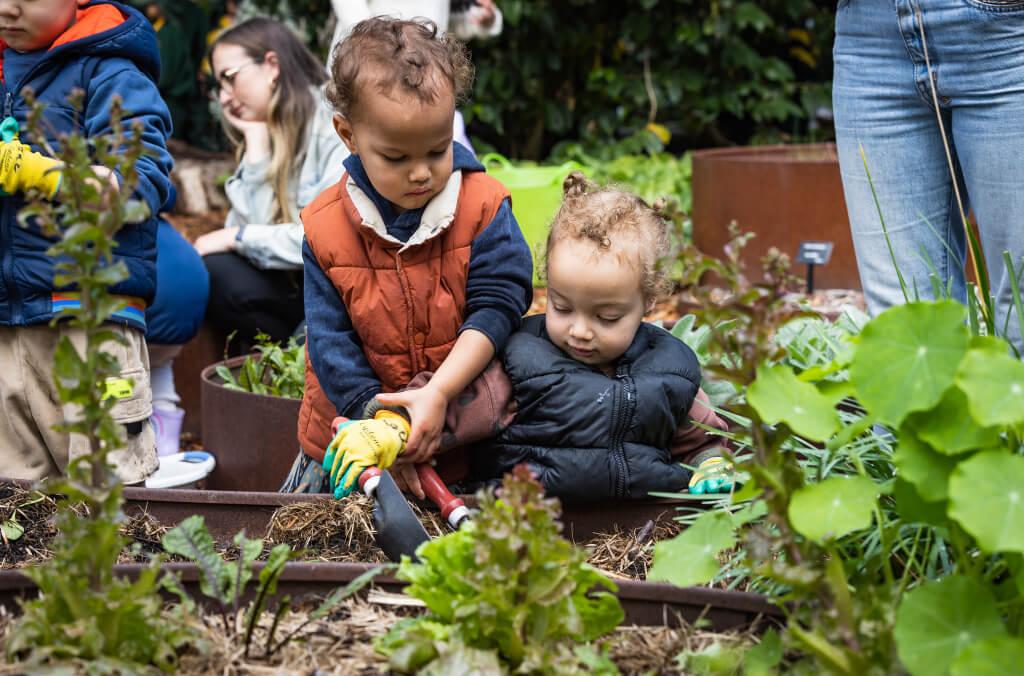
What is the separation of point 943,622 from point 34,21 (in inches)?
82.2

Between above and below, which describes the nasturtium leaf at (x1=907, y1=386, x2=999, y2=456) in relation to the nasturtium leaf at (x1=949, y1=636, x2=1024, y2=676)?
above

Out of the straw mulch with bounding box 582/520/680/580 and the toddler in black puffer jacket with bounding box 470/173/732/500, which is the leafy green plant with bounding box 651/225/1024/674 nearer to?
the straw mulch with bounding box 582/520/680/580

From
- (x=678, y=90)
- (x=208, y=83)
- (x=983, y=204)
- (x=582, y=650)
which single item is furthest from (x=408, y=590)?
(x=208, y=83)

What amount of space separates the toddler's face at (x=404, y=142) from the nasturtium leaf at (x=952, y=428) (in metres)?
1.03

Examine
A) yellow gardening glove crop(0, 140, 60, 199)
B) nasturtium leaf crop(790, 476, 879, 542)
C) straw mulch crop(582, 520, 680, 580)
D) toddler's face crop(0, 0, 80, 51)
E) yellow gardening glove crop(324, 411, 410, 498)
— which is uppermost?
toddler's face crop(0, 0, 80, 51)

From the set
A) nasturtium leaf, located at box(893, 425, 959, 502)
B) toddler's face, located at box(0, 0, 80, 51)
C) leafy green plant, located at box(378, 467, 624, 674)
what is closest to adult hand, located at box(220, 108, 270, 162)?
toddler's face, located at box(0, 0, 80, 51)

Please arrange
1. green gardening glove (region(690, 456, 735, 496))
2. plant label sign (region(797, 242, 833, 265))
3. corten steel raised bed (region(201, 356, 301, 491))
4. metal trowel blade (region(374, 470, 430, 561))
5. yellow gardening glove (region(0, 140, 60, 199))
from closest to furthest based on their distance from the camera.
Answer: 1. metal trowel blade (region(374, 470, 430, 561))
2. green gardening glove (region(690, 456, 735, 496))
3. yellow gardening glove (region(0, 140, 60, 199))
4. corten steel raised bed (region(201, 356, 301, 491))
5. plant label sign (region(797, 242, 833, 265))

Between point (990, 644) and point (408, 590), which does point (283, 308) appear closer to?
point (408, 590)

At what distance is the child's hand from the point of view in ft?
6.50

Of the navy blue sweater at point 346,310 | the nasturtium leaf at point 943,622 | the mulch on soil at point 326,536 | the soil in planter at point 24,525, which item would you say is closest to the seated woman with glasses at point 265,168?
the navy blue sweater at point 346,310

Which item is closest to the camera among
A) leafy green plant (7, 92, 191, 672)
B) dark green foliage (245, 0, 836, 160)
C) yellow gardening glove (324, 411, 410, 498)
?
leafy green plant (7, 92, 191, 672)

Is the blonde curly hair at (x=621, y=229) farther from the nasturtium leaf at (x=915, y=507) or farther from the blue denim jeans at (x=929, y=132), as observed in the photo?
the nasturtium leaf at (x=915, y=507)

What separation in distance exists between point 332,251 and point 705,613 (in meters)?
0.99

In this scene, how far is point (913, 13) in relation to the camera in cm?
220
